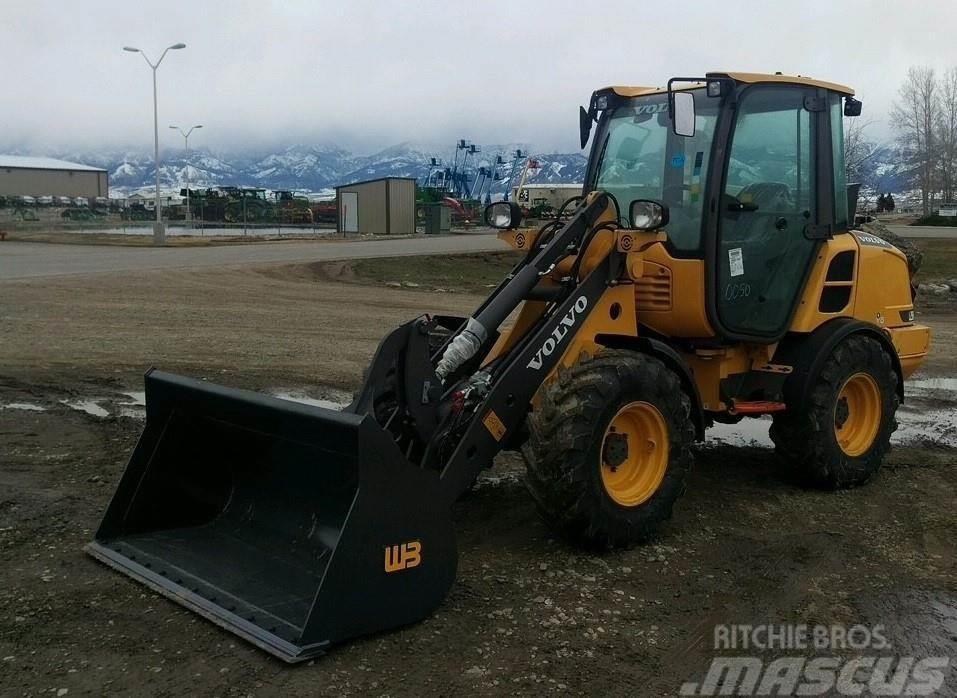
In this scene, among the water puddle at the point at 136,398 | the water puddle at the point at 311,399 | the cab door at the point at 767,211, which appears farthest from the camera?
the water puddle at the point at 311,399

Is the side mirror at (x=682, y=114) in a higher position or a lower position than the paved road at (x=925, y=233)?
lower

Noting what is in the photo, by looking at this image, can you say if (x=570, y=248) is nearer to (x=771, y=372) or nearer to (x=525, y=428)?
(x=525, y=428)

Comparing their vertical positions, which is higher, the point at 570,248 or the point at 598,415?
the point at 570,248

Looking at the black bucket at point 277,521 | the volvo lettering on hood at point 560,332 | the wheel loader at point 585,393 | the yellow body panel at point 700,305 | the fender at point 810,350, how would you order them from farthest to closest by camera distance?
the fender at point 810,350 < the yellow body panel at point 700,305 < the volvo lettering on hood at point 560,332 < the wheel loader at point 585,393 < the black bucket at point 277,521

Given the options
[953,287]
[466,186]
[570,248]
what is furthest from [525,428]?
[466,186]

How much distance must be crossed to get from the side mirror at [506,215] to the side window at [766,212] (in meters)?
1.25

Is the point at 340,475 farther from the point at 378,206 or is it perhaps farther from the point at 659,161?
the point at 378,206

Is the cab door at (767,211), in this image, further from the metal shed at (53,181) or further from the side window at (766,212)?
the metal shed at (53,181)

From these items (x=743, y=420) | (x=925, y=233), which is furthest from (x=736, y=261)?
(x=925, y=233)

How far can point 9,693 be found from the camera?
3.42 m

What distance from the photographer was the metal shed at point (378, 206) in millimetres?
49281

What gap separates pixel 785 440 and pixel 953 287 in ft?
55.3

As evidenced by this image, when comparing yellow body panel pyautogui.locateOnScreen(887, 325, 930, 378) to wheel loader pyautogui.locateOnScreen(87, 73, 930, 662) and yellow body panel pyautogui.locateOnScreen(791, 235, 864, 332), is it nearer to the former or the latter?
wheel loader pyautogui.locateOnScreen(87, 73, 930, 662)

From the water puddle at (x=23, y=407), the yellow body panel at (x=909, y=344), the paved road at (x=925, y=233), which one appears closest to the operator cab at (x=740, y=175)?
the yellow body panel at (x=909, y=344)
